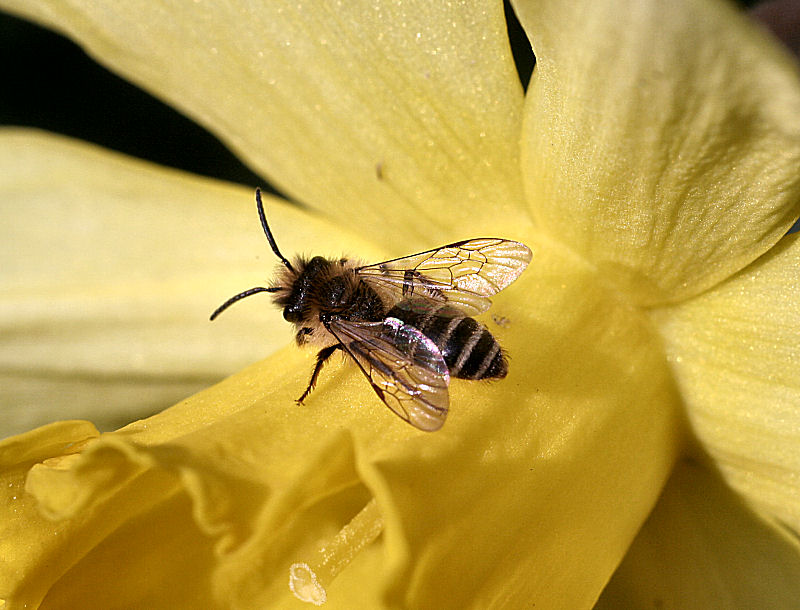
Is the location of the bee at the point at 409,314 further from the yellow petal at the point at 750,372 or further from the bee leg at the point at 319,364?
the yellow petal at the point at 750,372

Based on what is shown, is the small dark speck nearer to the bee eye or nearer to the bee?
the bee

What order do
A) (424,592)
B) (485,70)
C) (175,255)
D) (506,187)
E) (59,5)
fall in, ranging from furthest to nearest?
(175,255) < (59,5) < (506,187) < (485,70) < (424,592)

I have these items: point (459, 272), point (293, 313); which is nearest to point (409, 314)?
point (459, 272)

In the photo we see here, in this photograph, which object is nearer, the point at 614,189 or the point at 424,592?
the point at 424,592

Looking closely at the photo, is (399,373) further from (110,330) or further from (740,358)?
(110,330)

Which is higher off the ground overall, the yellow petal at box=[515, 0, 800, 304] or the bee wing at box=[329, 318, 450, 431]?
the yellow petal at box=[515, 0, 800, 304]

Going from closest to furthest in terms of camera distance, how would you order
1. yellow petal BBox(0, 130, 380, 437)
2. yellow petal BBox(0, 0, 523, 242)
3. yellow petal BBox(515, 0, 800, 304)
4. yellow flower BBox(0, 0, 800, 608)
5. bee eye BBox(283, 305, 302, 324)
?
1. yellow petal BBox(515, 0, 800, 304)
2. yellow flower BBox(0, 0, 800, 608)
3. yellow petal BBox(0, 0, 523, 242)
4. bee eye BBox(283, 305, 302, 324)
5. yellow petal BBox(0, 130, 380, 437)

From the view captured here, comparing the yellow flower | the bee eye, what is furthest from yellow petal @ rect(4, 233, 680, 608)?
the bee eye

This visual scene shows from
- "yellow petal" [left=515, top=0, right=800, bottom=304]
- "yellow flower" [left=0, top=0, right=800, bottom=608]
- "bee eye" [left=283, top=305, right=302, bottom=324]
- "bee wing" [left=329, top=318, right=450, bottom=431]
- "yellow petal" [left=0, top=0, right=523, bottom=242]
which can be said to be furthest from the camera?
"bee eye" [left=283, top=305, right=302, bottom=324]

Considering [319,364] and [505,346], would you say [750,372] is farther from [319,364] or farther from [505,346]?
[319,364]

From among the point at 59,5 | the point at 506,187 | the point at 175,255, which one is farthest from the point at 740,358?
the point at 59,5
